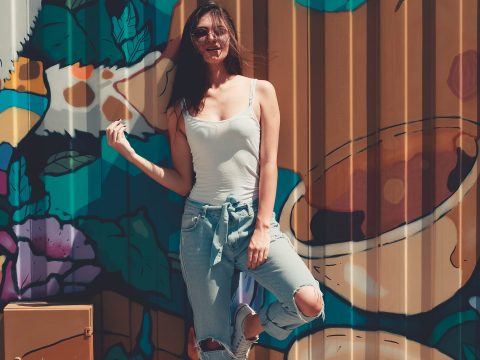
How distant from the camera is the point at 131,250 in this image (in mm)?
3705

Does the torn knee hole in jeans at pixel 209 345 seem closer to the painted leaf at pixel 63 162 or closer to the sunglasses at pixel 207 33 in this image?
the painted leaf at pixel 63 162

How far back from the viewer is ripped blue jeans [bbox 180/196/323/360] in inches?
123

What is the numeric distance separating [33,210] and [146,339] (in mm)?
914

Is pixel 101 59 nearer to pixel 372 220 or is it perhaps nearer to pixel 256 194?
pixel 256 194

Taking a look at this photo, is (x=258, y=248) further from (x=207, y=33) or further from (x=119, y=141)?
(x=207, y=33)

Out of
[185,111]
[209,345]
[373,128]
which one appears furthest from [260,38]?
[209,345]

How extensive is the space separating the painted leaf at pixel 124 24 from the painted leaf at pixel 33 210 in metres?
0.92

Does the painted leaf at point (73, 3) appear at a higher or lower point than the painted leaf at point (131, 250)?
higher

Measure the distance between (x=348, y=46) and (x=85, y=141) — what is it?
1472mm

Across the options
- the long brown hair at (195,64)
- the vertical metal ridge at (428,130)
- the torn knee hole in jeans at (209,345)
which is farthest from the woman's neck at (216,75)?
the torn knee hole in jeans at (209,345)

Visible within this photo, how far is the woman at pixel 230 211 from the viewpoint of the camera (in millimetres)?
3146

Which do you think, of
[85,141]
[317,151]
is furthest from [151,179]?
[317,151]

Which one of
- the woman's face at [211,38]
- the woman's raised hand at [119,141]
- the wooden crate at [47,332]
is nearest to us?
the woman's face at [211,38]

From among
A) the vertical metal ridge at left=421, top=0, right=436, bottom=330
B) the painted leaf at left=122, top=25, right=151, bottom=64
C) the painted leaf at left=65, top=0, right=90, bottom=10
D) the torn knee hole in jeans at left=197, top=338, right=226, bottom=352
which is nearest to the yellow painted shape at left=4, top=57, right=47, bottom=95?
the painted leaf at left=65, top=0, right=90, bottom=10
